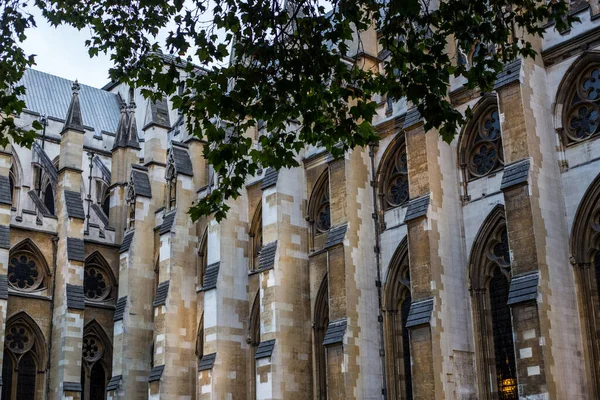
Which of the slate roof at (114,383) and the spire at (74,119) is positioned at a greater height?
the spire at (74,119)

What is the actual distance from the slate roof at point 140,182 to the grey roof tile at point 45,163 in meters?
4.41

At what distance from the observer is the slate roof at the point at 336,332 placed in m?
24.8

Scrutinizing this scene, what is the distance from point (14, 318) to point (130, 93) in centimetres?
1827

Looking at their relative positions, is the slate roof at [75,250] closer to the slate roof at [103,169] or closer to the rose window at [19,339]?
the rose window at [19,339]

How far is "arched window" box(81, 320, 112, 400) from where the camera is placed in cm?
3566

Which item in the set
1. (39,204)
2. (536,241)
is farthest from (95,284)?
(536,241)

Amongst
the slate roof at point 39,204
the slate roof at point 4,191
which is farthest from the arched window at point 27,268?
the slate roof at point 4,191

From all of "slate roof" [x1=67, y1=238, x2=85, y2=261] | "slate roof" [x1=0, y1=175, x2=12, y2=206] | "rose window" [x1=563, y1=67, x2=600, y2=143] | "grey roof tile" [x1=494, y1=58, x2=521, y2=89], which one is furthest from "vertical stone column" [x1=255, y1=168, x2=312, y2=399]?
"slate roof" [x1=0, y1=175, x2=12, y2=206]

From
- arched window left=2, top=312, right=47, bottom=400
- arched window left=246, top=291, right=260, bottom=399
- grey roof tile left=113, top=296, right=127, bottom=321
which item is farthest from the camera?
grey roof tile left=113, top=296, right=127, bottom=321

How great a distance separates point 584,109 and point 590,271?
13.4 feet

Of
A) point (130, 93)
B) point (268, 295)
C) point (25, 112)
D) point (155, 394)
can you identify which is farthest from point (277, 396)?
point (130, 93)

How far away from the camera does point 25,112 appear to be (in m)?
42.4

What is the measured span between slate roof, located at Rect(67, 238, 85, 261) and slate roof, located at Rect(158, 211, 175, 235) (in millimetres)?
3605

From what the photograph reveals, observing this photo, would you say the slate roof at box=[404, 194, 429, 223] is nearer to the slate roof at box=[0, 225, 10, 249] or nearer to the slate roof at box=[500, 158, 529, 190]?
the slate roof at box=[500, 158, 529, 190]
